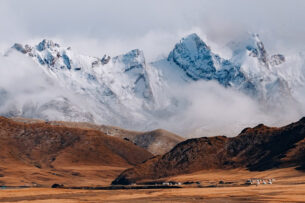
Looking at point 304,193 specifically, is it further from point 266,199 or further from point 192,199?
point 192,199

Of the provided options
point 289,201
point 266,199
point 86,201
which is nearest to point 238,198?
point 266,199

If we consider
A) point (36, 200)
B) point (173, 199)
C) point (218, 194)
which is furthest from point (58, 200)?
point (218, 194)

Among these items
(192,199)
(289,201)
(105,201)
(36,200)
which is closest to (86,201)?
(105,201)

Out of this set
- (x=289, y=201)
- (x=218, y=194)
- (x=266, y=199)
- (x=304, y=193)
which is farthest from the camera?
(x=218, y=194)

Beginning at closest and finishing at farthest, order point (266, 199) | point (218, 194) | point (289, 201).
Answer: point (289, 201)
point (266, 199)
point (218, 194)

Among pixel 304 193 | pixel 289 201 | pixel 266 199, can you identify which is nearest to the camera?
pixel 289 201

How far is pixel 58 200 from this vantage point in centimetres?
13100

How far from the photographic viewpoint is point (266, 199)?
11894cm

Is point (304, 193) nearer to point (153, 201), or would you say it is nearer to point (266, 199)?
point (266, 199)

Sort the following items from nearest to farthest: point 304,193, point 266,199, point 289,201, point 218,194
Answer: point 289,201, point 266,199, point 304,193, point 218,194

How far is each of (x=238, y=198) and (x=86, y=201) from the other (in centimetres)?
3613

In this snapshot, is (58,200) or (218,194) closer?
(58,200)

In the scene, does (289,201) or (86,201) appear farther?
(86,201)

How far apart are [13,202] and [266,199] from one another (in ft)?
191
